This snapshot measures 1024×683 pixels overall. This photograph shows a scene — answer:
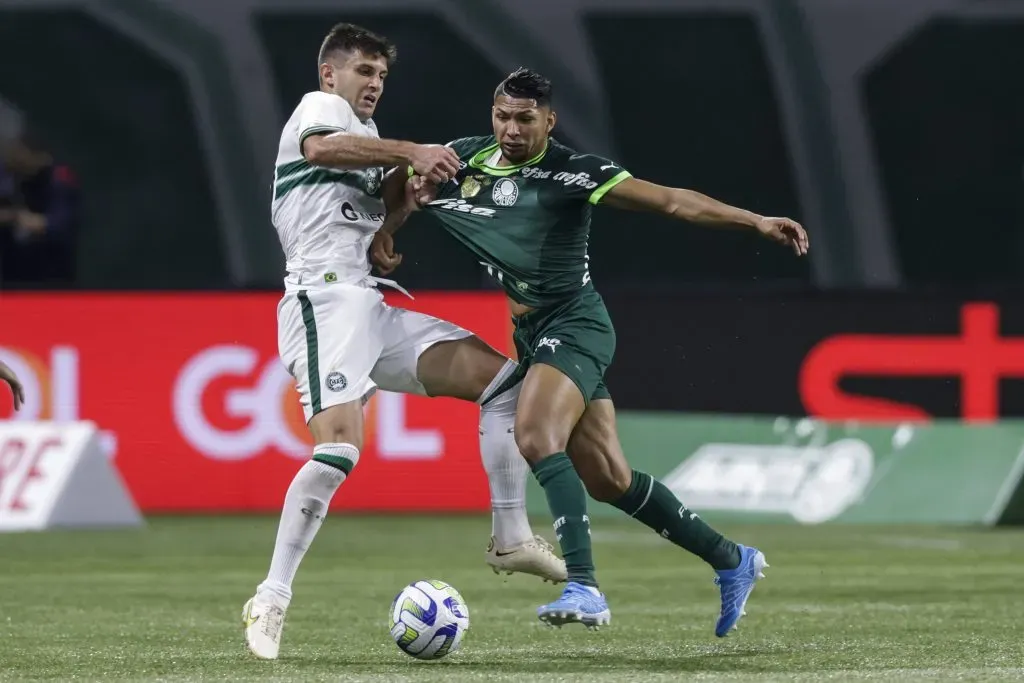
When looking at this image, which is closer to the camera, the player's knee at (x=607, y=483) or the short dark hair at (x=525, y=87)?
the short dark hair at (x=525, y=87)

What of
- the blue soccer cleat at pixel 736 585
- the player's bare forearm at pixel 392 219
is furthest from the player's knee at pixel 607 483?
the player's bare forearm at pixel 392 219

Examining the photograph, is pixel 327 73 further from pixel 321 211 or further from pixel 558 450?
pixel 558 450

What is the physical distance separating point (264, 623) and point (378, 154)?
5.49 ft

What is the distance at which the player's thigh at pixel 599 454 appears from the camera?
733 centimetres

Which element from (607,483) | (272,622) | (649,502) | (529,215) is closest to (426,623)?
(272,622)

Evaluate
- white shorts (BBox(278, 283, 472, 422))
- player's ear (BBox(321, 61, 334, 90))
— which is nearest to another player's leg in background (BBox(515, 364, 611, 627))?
white shorts (BBox(278, 283, 472, 422))

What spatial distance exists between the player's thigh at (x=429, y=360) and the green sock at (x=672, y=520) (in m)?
0.71

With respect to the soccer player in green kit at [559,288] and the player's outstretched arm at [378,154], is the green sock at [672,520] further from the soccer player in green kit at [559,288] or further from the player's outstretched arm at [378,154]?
the player's outstretched arm at [378,154]

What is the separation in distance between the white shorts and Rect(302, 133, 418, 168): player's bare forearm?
20.8 inches

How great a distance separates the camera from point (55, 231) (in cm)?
1458

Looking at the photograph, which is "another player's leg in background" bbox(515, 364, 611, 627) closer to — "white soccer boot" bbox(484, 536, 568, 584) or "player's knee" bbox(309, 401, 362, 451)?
"white soccer boot" bbox(484, 536, 568, 584)

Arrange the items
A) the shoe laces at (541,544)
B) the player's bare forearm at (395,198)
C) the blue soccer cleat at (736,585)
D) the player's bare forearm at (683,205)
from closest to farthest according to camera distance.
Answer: the player's bare forearm at (683,205)
the blue soccer cleat at (736,585)
the shoe laces at (541,544)
the player's bare forearm at (395,198)

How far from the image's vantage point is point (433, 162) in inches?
275

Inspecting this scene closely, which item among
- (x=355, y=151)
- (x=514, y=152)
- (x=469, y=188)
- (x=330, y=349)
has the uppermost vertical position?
(x=355, y=151)
